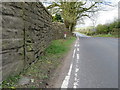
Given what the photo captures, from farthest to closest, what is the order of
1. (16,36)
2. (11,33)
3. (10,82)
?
(16,36), (11,33), (10,82)

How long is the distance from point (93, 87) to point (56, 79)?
1119 mm

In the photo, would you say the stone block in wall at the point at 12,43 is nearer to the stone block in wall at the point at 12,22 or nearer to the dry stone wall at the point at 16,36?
the dry stone wall at the point at 16,36

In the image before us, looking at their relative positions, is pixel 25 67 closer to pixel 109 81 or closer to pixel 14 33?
pixel 14 33

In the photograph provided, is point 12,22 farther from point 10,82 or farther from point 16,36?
point 10,82

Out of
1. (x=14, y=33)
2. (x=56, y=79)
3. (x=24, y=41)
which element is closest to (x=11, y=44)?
(x=14, y=33)

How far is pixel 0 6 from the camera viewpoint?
292cm

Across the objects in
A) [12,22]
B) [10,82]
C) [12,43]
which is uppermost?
[12,22]

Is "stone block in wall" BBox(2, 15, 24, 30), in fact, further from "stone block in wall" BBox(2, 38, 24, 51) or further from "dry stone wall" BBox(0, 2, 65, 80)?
"stone block in wall" BBox(2, 38, 24, 51)

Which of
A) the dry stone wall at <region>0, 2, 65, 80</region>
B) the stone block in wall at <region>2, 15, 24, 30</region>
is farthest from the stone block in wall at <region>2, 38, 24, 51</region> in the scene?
the stone block in wall at <region>2, 15, 24, 30</region>

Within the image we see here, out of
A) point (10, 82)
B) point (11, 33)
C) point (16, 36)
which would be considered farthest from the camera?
point (16, 36)

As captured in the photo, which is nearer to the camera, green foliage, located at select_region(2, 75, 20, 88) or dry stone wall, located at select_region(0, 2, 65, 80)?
green foliage, located at select_region(2, 75, 20, 88)

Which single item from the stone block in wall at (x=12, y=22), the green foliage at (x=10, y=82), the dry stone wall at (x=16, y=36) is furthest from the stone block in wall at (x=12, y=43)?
the green foliage at (x=10, y=82)

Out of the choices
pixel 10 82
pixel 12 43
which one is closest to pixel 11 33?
pixel 12 43

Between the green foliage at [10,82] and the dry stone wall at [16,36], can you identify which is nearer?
the green foliage at [10,82]
